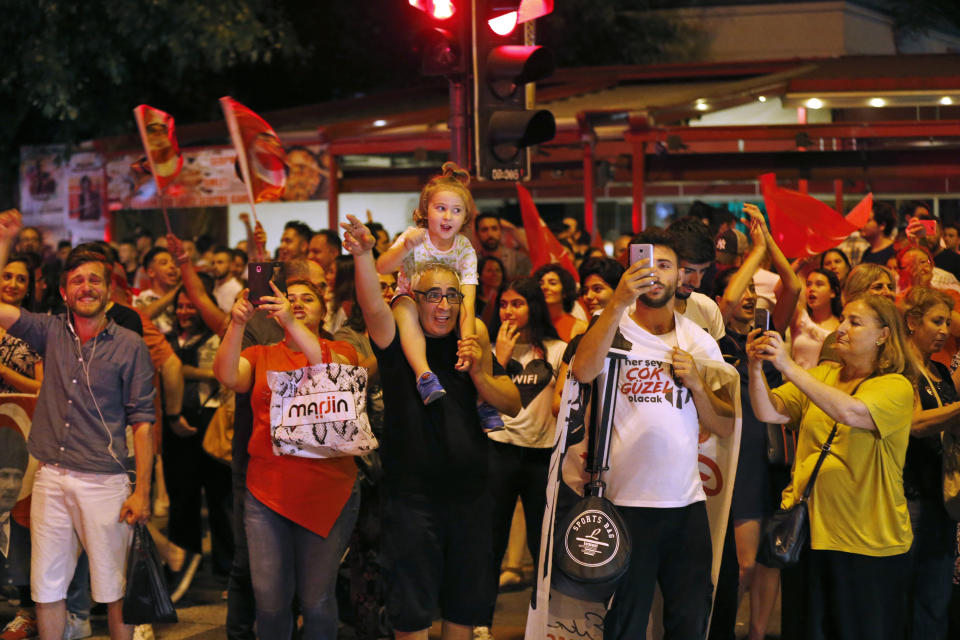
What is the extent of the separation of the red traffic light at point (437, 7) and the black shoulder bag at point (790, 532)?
3.86m

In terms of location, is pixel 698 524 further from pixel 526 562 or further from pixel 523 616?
pixel 526 562

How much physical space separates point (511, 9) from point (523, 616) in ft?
12.8

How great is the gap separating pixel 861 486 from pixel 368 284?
238 centimetres

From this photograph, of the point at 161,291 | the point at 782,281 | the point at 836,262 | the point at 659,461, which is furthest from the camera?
the point at 161,291

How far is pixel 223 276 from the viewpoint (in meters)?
10.7

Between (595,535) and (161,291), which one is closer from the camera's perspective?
(595,535)

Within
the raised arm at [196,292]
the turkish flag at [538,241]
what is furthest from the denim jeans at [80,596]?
the turkish flag at [538,241]

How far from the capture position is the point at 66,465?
6.21 metres

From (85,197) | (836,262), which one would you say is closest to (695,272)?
(836,262)

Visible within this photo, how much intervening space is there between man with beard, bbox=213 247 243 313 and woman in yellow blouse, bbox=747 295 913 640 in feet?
18.9

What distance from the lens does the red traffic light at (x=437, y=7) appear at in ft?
26.0

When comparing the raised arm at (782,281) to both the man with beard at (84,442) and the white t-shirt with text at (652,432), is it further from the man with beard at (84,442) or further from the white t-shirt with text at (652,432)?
the man with beard at (84,442)

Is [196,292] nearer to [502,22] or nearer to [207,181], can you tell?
[502,22]

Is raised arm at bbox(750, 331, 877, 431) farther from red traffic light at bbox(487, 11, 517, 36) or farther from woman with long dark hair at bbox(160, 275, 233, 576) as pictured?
woman with long dark hair at bbox(160, 275, 233, 576)
